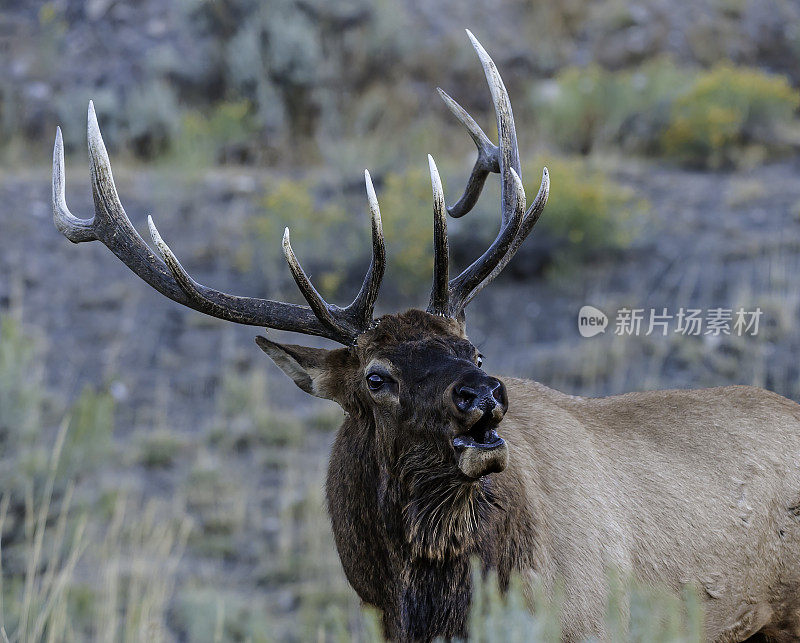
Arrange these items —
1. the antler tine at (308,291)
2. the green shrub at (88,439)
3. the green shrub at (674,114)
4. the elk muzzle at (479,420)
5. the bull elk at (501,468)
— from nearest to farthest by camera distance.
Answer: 1. the elk muzzle at (479,420)
2. the bull elk at (501,468)
3. the antler tine at (308,291)
4. the green shrub at (88,439)
5. the green shrub at (674,114)

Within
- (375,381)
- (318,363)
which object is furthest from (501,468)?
(318,363)

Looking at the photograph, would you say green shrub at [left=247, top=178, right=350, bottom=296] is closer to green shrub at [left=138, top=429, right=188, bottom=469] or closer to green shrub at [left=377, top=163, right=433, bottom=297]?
green shrub at [left=377, top=163, right=433, bottom=297]

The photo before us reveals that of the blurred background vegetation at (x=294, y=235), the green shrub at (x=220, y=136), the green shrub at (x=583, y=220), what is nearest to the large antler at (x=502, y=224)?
the blurred background vegetation at (x=294, y=235)

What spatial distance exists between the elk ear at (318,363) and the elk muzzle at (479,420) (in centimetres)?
74

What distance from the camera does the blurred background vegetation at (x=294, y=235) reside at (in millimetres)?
5844

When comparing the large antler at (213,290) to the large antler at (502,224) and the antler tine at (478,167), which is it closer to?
the large antler at (502,224)

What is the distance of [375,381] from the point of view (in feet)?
10.8

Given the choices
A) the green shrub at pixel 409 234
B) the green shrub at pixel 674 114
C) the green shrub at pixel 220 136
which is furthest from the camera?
the green shrub at pixel 220 136

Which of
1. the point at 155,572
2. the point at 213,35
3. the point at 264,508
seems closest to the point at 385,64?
the point at 213,35

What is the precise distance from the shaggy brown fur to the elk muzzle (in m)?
0.08

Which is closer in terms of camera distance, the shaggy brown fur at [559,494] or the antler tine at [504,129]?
the shaggy brown fur at [559,494]

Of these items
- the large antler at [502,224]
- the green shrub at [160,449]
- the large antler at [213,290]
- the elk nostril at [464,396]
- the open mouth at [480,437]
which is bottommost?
the green shrub at [160,449]

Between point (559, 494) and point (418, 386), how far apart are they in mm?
713

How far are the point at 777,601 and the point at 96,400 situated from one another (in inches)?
161
